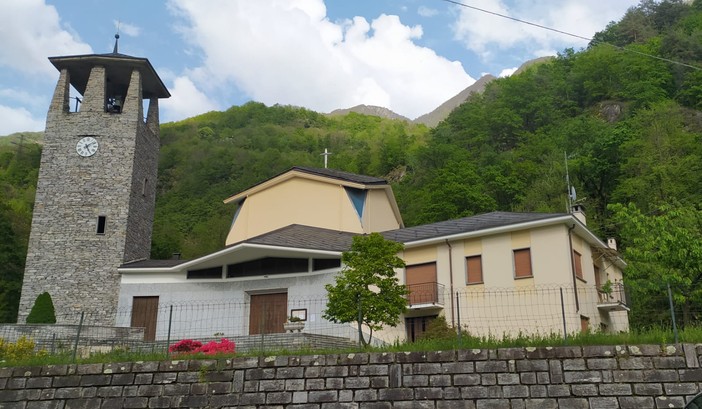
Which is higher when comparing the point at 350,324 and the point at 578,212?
the point at 578,212

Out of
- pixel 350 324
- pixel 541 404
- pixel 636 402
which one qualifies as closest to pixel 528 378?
pixel 541 404

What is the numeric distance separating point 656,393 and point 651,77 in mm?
47547

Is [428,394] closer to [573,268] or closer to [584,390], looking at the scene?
[584,390]

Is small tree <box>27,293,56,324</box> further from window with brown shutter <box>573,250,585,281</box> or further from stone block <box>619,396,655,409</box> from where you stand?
stone block <box>619,396,655,409</box>

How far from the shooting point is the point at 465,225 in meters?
21.1

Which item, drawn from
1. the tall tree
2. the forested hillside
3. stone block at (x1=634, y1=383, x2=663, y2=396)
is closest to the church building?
the tall tree

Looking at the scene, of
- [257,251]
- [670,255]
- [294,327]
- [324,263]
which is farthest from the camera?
[257,251]

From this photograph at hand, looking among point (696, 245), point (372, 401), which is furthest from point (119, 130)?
point (696, 245)

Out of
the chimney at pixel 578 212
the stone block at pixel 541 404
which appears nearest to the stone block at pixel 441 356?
the stone block at pixel 541 404

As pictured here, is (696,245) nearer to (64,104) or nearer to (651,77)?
(64,104)

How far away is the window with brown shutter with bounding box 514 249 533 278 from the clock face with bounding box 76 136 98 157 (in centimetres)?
1818

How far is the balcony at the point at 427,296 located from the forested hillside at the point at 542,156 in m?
5.80

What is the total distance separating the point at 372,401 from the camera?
9.69 metres

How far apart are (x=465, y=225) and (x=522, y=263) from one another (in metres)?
2.61
